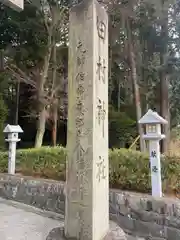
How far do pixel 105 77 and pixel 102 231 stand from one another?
1.77 m

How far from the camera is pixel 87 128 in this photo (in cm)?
297

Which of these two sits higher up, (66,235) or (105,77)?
(105,77)

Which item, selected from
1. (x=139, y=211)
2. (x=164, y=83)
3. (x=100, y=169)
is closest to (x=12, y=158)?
(x=139, y=211)

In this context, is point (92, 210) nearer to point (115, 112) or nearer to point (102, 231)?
point (102, 231)

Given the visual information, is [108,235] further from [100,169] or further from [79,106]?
Answer: [79,106]

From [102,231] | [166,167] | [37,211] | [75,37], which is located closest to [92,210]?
[102,231]

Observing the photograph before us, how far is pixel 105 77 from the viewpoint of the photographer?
130 inches

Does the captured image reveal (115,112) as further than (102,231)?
Yes

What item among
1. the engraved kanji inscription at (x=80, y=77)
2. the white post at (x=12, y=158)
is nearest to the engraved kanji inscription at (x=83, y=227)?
the engraved kanji inscription at (x=80, y=77)

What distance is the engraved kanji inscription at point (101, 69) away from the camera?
10.4 ft

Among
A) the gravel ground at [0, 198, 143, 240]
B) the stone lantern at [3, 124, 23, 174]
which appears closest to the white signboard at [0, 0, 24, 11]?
the gravel ground at [0, 198, 143, 240]

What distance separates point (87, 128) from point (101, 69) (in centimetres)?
76

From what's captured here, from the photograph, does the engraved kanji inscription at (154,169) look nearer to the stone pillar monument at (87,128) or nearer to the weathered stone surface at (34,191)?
the stone pillar monument at (87,128)

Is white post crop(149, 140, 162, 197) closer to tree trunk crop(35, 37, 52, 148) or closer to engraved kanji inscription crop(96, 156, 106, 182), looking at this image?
engraved kanji inscription crop(96, 156, 106, 182)
